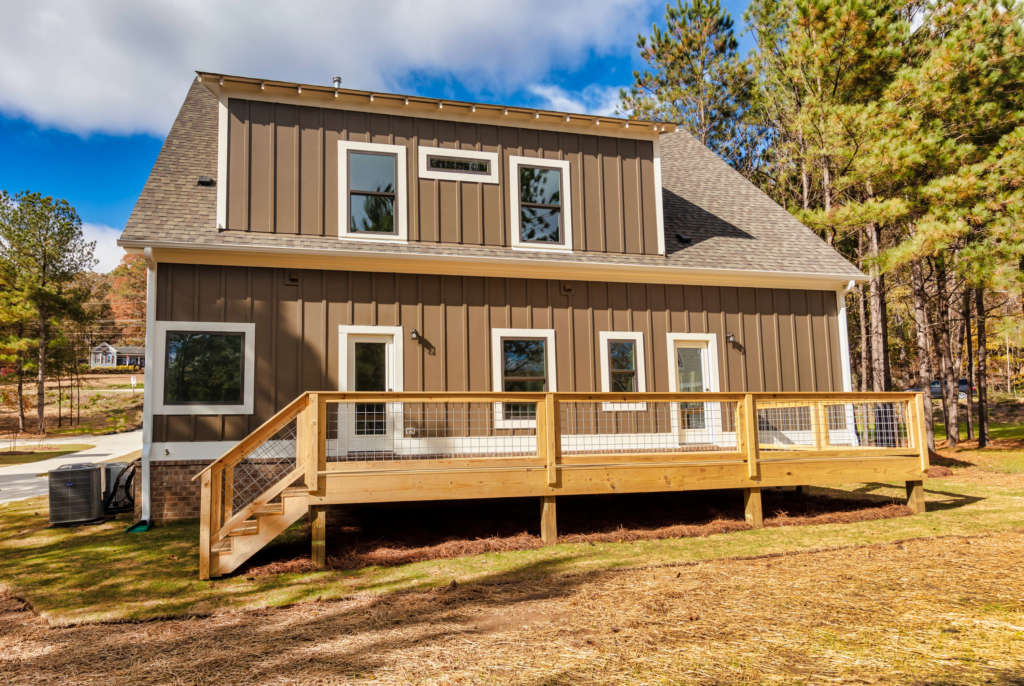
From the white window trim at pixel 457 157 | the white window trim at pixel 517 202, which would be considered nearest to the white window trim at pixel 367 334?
the white window trim at pixel 517 202

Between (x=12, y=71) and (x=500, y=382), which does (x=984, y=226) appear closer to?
(x=500, y=382)

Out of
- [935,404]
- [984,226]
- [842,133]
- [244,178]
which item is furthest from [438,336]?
[935,404]

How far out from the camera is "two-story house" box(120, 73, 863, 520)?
25.7ft

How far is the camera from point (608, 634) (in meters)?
3.83

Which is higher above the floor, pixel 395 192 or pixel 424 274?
pixel 395 192

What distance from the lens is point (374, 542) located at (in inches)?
263

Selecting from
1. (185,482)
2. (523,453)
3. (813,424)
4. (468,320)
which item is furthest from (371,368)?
(813,424)

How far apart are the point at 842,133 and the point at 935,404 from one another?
21338 millimetres

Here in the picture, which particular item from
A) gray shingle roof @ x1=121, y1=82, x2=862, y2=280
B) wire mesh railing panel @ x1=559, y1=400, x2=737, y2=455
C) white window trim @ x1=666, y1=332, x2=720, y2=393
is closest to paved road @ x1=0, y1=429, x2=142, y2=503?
gray shingle roof @ x1=121, y1=82, x2=862, y2=280

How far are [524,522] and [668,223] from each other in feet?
18.9

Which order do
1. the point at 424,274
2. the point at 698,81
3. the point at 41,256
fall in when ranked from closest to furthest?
1. the point at 424,274
2. the point at 698,81
3. the point at 41,256

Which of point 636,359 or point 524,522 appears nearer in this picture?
point 524,522

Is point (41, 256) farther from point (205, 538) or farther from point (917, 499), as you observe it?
point (917, 499)

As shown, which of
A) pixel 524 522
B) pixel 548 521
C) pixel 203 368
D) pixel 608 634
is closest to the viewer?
pixel 608 634
